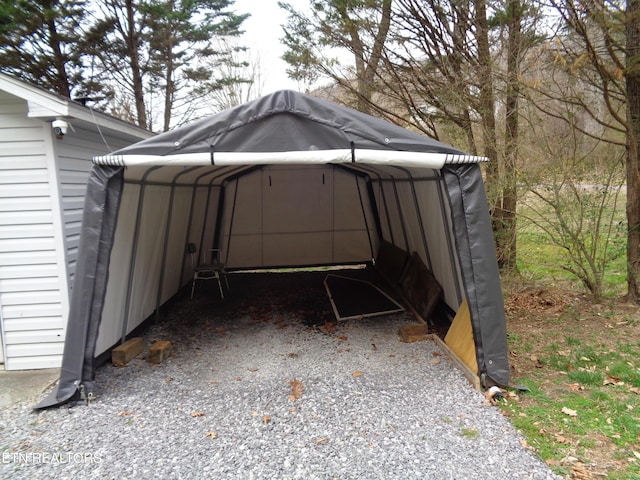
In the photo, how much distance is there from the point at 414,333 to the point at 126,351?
2951mm

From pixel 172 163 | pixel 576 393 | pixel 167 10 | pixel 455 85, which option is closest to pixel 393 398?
pixel 576 393

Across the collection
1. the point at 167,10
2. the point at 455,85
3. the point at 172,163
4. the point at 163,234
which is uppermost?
the point at 167,10

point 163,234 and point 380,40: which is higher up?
point 380,40

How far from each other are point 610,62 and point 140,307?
601cm

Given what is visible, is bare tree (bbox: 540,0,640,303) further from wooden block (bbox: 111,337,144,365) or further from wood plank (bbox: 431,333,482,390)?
wooden block (bbox: 111,337,144,365)

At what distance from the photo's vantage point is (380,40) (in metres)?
6.26

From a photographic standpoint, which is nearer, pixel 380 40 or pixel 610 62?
pixel 610 62

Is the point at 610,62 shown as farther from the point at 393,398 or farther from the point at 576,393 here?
the point at 393,398

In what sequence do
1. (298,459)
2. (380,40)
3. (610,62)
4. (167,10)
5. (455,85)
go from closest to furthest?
(298,459), (610,62), (455,85), (380,40), (167,10)

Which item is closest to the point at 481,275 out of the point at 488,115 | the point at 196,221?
the point at 488,115

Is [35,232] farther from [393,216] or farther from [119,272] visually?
[393,216]

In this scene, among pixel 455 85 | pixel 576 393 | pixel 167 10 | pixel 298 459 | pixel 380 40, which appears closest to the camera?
pixel 298 459

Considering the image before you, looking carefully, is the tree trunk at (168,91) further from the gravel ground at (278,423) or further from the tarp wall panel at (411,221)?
the gravel ground at (278,423)

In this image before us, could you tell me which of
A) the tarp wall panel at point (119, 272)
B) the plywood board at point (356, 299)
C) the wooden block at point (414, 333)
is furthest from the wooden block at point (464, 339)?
the tarp wall panel at point (119, 272)
